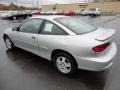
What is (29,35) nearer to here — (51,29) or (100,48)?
(51,29)

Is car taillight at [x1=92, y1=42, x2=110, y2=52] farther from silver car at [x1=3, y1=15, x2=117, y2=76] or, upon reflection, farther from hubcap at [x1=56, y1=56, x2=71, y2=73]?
hubcap at [x1=56, y1=56, x2=71, y2=73]

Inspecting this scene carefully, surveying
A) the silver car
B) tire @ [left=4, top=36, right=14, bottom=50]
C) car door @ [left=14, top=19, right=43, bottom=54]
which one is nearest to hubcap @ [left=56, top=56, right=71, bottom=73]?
the silver car

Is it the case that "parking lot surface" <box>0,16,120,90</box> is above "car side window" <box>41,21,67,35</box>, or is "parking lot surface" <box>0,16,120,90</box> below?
below

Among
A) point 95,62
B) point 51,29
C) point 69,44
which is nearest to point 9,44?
point 51,29

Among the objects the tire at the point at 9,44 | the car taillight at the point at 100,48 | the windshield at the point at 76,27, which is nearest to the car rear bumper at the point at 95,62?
the car taillight at the point at 100,48

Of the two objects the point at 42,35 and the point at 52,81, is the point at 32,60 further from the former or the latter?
the point at 52,81

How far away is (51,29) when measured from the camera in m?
4.09

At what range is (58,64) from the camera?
3990 millimetres

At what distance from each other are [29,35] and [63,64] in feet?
4.95

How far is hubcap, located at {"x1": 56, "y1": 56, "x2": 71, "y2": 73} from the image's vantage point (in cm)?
378

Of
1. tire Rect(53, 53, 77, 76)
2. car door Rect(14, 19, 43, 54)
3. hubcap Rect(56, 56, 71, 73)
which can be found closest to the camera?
tire Rect(53, 53, 77, 76)

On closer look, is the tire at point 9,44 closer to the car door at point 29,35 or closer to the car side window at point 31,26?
the car door at point 29,35

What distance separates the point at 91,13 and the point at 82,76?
32921mm

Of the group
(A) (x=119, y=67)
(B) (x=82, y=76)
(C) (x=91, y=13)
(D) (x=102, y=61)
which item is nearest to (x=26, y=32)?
(B) (x=82, y=76)
